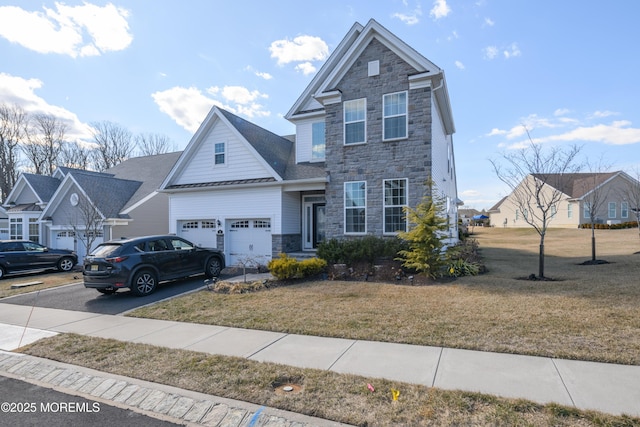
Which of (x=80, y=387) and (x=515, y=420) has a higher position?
(x=515, y=420)

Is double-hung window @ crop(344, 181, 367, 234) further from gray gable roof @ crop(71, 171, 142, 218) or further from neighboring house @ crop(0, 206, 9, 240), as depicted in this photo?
neighboring house @ crop(0, 206, 9, 240)

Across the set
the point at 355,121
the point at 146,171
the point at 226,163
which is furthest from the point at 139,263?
the point at 146,171

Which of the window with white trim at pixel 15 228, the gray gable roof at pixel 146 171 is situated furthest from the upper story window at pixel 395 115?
the window with white trim at pixel 15 228

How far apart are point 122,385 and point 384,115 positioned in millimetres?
12004

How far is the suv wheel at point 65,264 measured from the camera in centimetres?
1752

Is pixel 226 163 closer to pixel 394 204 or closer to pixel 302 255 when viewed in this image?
pixel 302 255

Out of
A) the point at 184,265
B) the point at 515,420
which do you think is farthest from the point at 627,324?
the point at 184,265

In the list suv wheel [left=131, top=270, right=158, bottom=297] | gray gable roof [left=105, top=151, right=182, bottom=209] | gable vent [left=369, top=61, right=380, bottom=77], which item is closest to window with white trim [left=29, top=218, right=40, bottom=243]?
gray gable roof [left=105, top=151, right=182, bottom=209]

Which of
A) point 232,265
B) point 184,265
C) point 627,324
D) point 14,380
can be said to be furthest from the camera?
point 232,265

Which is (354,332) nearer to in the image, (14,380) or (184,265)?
(14,380)

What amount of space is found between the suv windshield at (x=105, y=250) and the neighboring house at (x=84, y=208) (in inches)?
314

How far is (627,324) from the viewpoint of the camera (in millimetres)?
5703

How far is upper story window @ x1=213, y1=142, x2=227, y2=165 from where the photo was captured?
53.9 feet

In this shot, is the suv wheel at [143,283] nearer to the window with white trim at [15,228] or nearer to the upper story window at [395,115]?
the upper story window at [395,115]
